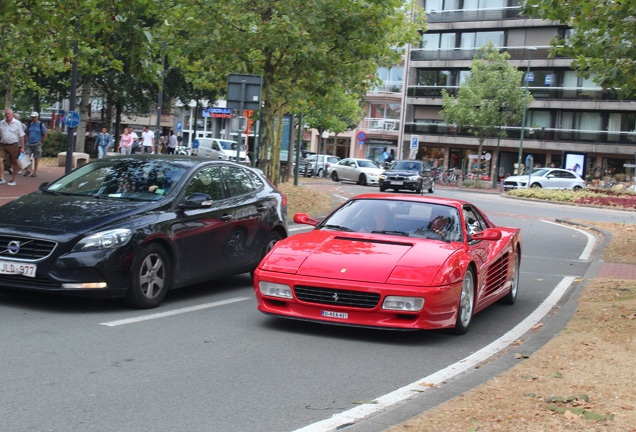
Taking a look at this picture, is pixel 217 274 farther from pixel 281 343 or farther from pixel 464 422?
pixel 464 422

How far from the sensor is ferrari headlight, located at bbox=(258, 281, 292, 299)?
26.8 ft

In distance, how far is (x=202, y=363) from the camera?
6848 mm

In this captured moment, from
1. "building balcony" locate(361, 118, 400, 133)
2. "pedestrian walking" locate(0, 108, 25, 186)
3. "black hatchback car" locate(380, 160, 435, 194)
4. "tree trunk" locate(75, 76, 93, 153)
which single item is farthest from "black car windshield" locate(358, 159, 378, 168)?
"building balcony" locate(361, 118, 400, 133)

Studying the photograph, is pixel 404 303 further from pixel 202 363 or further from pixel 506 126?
pixel 506 126

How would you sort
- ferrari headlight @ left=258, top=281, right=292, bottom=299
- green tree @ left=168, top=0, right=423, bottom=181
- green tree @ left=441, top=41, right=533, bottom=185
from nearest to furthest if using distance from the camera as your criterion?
1. ferrari headlight @ left=258, top=281, right=292, bottom=299
2. green tree @ left=168, top=0, right=423, bottom=181
3. green tree @ left=441, top=41, right=533, bottom=185

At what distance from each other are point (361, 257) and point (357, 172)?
44.4m

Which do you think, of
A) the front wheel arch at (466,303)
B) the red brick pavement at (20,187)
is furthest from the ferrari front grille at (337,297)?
the red brick pavement at (20,187)

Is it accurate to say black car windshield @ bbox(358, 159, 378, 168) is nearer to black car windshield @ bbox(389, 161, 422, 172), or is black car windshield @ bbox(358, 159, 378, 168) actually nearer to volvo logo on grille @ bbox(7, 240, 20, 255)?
black car windshield @ bbox(389, 161, 422, 172)

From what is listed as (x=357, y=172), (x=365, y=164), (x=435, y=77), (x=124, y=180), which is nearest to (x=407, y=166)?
(x=357, y=172)

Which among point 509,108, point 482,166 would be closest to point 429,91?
point 482,166

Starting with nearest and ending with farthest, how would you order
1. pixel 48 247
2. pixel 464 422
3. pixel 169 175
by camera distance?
pixel 464 422
pixel 48 247
pixel 169 175

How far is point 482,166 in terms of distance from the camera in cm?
7594

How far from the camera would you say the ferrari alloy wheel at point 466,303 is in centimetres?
843

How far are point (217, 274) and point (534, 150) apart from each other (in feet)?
219
